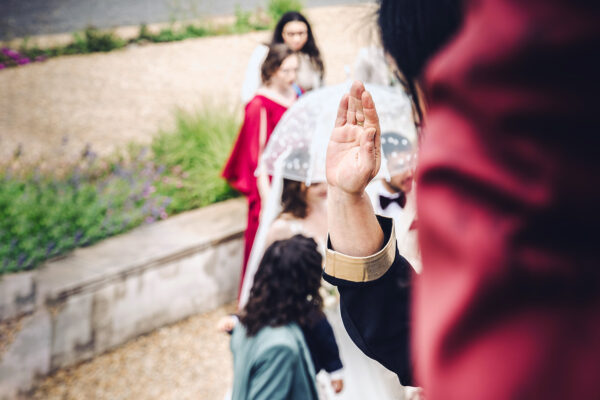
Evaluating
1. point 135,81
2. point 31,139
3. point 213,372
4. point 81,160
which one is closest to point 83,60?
point 135,81

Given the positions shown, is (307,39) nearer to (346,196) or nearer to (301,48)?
(301,48)

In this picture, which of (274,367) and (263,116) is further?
(263,116)

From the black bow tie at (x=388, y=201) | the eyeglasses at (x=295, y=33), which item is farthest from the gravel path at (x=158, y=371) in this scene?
the eyeglasses at (x=295, y=33)

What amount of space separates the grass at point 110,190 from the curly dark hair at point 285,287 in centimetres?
A: 214

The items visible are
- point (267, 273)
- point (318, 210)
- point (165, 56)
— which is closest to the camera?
point (267, 273)

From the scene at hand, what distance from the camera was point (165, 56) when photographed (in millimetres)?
8641

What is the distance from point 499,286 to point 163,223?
4.13 metres

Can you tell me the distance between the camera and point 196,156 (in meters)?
5.14

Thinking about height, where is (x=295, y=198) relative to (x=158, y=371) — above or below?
above

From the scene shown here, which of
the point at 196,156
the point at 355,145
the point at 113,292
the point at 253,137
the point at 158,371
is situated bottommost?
the point at 158,371

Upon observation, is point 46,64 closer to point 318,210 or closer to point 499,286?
point 318,210

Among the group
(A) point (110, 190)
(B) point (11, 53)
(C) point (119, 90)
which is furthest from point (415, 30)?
(B) point (11, 53)

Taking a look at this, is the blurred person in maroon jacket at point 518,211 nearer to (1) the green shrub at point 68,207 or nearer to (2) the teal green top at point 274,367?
(2) the teal green top at point 274,367

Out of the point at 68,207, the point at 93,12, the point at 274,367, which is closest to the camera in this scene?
the point at 274,367
